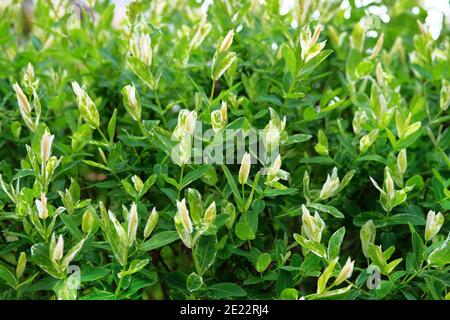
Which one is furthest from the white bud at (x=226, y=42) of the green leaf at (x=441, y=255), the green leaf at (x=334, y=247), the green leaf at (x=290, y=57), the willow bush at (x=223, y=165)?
the green leaf at (x=441, y=255)

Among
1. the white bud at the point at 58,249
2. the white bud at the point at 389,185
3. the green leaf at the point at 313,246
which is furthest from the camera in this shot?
the white bud at the point at 389,185

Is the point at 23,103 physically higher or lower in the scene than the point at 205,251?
higher

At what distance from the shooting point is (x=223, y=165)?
1195 millimetres

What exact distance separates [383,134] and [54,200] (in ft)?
2.56

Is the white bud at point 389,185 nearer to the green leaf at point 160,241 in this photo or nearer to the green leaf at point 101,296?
the green leaf at point 160,241

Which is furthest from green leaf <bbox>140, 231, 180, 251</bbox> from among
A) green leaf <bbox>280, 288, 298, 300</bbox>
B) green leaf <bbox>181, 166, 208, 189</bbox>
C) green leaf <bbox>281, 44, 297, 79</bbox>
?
green leaf <bbox>281, 44, 297, 79</bbox>

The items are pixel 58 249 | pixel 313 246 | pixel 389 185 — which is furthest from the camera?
pixel 389 185

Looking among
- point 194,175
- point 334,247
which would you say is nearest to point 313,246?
point 334,247

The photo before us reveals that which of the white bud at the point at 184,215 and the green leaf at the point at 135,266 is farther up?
the white bud at the point at 184,215

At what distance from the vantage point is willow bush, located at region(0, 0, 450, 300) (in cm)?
117

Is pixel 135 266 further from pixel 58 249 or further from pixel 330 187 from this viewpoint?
pixel 330 187

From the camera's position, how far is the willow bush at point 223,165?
117cm

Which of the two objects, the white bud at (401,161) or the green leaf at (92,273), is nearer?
the green leaf at (92,273)
